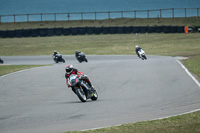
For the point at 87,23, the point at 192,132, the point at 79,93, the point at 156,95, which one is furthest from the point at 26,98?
the point at 87,23

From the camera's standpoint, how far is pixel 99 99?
39.7 feet

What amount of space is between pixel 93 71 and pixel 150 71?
2.83 metres

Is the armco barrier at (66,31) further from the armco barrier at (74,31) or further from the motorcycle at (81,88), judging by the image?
the motorcycle at (81,88)

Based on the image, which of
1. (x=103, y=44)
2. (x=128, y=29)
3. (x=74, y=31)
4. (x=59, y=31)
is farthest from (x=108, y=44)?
(x=59, y=31)

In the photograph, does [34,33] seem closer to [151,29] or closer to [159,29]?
[151,29]

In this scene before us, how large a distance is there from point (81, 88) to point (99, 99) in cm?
89

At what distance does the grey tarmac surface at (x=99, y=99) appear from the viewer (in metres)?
8.39

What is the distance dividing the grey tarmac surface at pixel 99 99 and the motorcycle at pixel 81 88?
195 mm

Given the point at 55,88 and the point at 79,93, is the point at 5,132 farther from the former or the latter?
the point at 55,88

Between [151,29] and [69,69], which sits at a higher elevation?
[69,69]

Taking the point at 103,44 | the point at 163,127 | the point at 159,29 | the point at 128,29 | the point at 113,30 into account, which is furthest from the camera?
the point at 113,30

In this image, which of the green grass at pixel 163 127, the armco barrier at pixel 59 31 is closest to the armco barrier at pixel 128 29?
the armco barrier at pixel 59 31

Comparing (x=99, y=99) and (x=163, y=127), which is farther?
(x=99, y=99)

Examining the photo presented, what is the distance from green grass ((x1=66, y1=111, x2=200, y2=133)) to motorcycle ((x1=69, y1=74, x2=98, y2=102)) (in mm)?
3660
